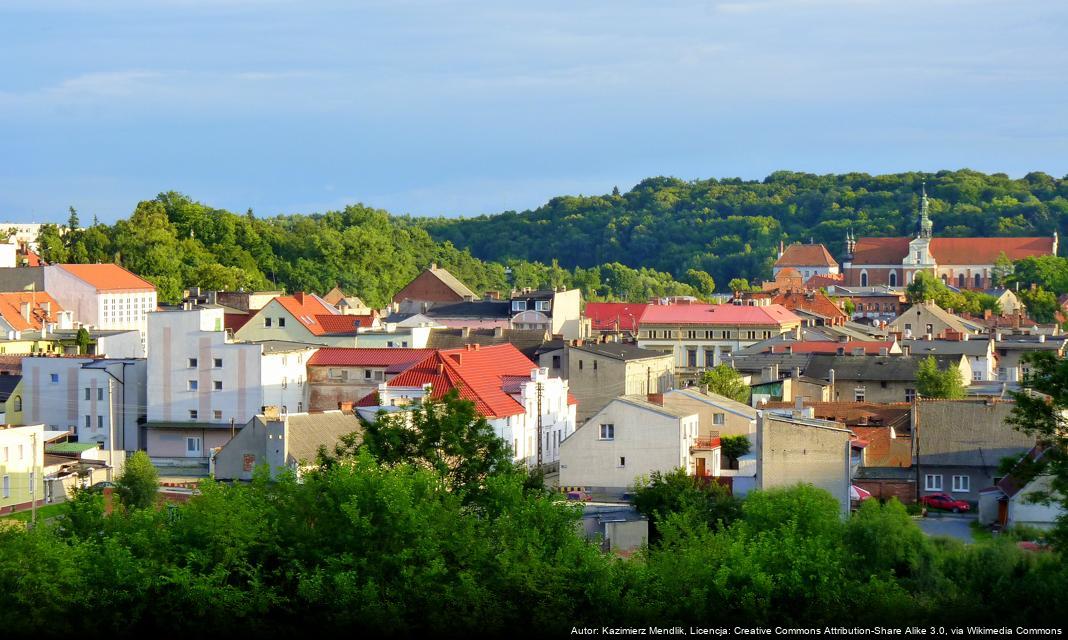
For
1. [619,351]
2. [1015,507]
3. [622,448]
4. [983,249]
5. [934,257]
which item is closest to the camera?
[1015,507]

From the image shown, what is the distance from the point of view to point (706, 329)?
8038cm

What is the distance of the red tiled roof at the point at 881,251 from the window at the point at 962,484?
5190 inches

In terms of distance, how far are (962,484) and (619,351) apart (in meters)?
16.9

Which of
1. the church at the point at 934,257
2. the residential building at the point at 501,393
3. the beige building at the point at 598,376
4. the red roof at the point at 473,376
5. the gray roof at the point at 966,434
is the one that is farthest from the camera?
the church at the point at 934,257

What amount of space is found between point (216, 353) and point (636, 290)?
89141 millimetres

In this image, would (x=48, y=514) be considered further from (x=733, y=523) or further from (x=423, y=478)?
(x=733, y=523)

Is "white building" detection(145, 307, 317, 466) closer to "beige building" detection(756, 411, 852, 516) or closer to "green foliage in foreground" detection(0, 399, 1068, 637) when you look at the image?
"beige building" detection(756, 411, 852, 516)

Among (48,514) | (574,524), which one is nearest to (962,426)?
(574,524)

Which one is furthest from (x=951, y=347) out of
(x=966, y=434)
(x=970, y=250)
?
(x=970, y=250)

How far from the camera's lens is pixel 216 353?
50.8 meters

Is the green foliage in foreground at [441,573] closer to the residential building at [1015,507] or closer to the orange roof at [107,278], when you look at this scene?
the residential building at [1015,507]

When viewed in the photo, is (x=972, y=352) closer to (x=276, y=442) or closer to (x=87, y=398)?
(x=87, y=398)

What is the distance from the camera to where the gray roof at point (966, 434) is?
42.4m

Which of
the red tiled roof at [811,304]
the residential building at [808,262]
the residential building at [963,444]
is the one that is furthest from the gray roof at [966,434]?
the residential building at [808,262]
